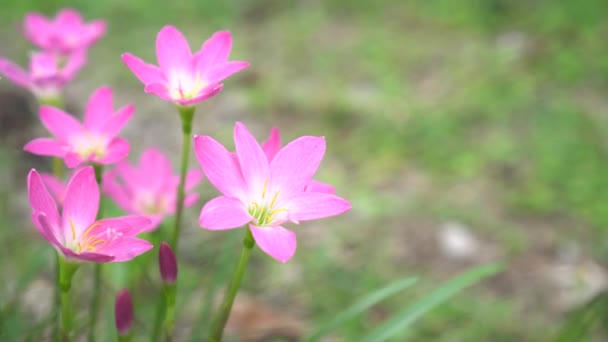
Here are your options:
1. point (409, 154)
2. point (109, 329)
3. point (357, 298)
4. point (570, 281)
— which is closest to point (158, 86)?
point (109, 329)

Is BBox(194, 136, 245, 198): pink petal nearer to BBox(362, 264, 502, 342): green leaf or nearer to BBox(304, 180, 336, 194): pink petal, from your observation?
BBox(304, 180, 336, 194): pink petal

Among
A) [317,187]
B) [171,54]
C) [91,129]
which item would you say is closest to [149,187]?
[91,129]

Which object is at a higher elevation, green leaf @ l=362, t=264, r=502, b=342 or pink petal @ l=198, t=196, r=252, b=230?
pink petal @ l=198, t=196, r=252, b=230

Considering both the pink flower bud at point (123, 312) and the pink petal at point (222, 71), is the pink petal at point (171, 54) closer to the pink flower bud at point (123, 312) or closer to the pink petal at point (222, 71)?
the pink petal at point (222, 71)

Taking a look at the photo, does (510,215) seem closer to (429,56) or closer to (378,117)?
(378,117)

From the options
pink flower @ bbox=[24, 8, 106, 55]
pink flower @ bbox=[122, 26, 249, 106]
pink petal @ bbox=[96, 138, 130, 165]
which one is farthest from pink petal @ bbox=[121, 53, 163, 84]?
pink flower @ bbox=[24, 8, 106, 55]
